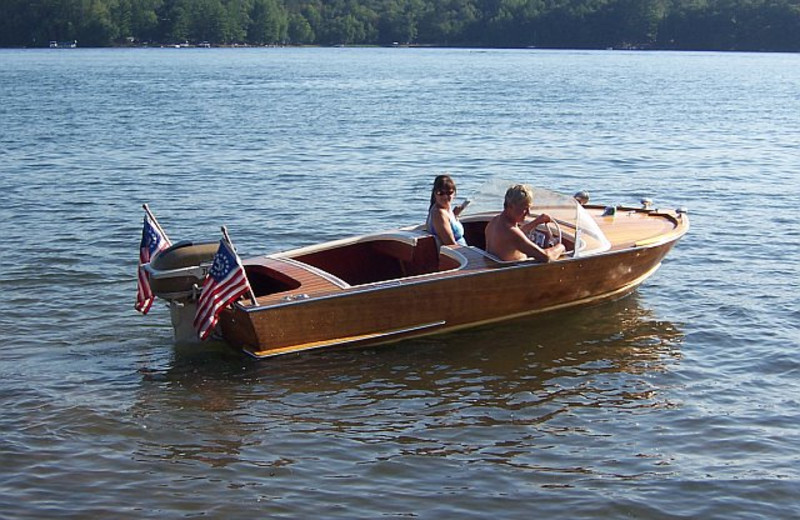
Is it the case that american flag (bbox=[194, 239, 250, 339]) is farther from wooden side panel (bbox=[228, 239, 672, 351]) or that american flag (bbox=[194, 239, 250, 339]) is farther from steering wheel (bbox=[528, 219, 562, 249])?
steering wheel (bbox=[528, 219, 562, 249])

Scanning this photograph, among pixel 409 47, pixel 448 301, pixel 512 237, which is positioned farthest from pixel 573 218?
pixel 409 47

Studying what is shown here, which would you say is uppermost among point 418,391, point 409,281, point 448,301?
point 409,281

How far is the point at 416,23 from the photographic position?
533 feet

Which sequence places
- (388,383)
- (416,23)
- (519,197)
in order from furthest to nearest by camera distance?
(416,23)
(519,197)
(388,383)

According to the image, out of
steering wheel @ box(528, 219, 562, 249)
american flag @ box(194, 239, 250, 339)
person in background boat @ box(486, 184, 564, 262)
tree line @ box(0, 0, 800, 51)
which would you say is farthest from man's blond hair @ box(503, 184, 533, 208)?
tree line @ box(0, 0, 800, 51)

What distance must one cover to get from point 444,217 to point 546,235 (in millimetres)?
1096

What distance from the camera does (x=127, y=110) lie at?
3759cm

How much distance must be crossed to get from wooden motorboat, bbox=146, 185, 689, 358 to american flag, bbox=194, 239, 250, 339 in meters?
0.27

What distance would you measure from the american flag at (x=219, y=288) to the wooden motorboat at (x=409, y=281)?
27cm

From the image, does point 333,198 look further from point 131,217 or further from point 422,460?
point 422,460

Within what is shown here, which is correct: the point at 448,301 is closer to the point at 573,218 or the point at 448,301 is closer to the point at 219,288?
the point at 573,218

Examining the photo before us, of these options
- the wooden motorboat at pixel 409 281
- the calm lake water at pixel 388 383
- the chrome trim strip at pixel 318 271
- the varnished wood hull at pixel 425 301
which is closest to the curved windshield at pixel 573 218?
the wooden motorboat at pixel 409 281

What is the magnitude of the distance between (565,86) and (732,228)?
38158mm

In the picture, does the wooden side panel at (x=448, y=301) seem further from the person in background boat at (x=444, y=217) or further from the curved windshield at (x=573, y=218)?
the person in background boat at (x=444, y=217)
